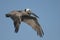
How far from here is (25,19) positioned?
30.6 feet

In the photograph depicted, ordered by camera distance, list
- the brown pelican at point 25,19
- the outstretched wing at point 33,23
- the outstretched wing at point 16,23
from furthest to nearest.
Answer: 1. the outstretched wing at point 33,23
2. the brown pelican at point 25,19
3. the outstretched wing at point 16,23

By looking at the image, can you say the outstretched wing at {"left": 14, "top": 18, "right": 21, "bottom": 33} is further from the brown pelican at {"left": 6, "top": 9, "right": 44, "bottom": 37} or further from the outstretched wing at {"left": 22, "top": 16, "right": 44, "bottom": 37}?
the outstretched wing at {"left": 22, "top": 16, "right": 44, "bottom": 37}

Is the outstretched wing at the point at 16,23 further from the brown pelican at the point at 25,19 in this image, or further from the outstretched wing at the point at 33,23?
the outstretched wing at the point at 33,23

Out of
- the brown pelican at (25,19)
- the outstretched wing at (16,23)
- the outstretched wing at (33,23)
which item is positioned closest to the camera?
the outstretched wing at (16,23)

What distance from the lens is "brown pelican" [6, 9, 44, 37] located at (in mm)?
8688

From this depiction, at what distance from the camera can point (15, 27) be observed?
8469 millimetres

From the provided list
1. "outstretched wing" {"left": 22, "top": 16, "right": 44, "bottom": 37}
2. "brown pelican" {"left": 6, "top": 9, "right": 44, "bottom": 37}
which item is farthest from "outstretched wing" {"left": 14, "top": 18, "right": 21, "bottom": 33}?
"outstretched wing" {"left": 22, "top": 16, "right": 44, "bottom": 37}

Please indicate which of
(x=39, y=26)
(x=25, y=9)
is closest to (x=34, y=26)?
(x=39, y=26)

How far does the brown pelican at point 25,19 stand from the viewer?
8688 millimetres

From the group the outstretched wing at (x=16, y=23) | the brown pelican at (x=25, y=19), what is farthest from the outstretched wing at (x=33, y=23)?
the outstretched wing at (x=16, y=23)

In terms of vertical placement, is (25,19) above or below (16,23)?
above

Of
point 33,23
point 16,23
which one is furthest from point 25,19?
point 16,23

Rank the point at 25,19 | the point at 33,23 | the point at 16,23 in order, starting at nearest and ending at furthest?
the point at 16,23, the point at 25,19, the point at 33,23

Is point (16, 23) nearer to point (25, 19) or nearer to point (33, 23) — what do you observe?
point (25, 19)
